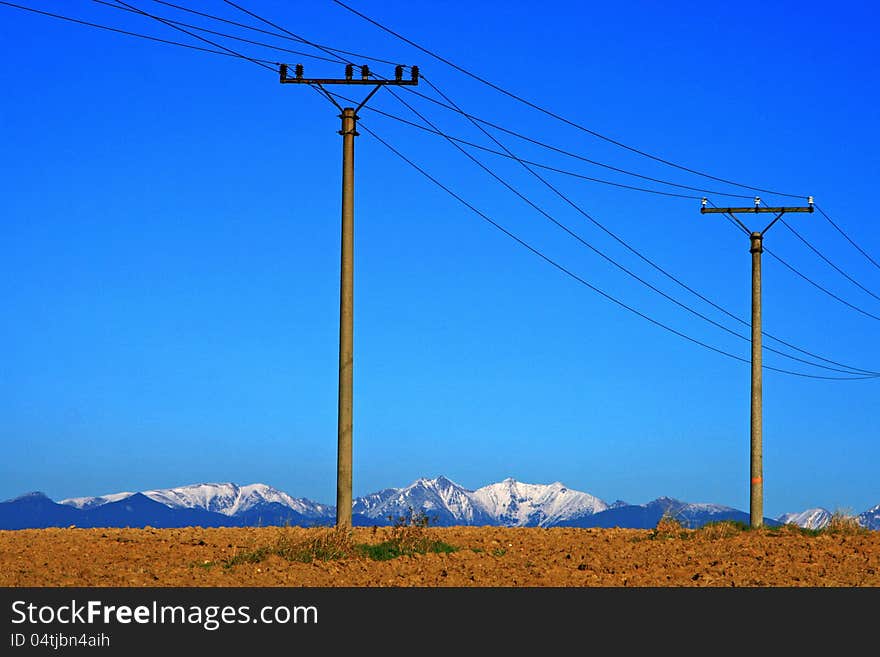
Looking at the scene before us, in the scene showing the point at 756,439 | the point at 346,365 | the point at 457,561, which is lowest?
the point at 457,561

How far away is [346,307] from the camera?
27.0m

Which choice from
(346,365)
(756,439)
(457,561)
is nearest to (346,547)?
(457,561)

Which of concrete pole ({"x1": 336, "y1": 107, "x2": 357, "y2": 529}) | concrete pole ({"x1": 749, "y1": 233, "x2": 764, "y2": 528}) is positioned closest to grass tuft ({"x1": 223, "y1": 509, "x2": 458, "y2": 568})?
concrete pole ({"x1": 336, "y1": 107, "x2": 357, "y2": 529})

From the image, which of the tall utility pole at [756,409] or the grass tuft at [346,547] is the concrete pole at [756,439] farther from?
the grass tuft at [346,547]

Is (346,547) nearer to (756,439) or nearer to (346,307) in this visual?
(346,307)

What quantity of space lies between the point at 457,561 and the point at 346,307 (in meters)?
5.91

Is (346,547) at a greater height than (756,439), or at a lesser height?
lesser

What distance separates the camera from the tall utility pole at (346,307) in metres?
26.8

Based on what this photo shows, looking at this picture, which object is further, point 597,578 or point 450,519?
point 450,519

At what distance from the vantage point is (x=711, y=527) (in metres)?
32.2

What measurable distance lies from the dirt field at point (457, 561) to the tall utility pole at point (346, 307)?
1.22 meters
